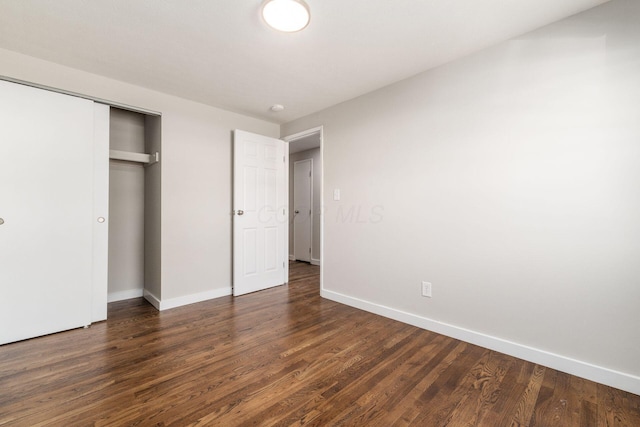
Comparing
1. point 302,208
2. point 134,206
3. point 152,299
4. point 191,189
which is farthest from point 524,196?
point 302,208

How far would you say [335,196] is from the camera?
330 cm

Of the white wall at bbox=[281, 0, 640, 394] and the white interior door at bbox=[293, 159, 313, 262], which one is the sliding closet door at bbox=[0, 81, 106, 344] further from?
the white interior door at bbox=[293, 159, 313, 262]

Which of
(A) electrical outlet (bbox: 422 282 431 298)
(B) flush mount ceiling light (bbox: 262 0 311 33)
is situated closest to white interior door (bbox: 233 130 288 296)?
(B) flush mount ceiling light (bbox: 262 0 311 33)

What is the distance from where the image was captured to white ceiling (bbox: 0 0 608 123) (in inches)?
67.2

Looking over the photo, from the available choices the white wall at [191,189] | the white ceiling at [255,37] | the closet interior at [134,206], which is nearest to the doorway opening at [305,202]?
the white wall at [191,189]

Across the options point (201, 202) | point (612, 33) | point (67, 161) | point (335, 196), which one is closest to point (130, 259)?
point (201, 202)

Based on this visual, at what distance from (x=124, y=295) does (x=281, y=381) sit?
2.66 meters

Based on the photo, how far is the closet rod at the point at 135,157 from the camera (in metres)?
2.90

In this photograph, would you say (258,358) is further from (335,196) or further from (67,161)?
(67,161)

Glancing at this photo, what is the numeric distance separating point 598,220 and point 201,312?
3388 mm

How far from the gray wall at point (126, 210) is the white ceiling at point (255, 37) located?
2.54 ft

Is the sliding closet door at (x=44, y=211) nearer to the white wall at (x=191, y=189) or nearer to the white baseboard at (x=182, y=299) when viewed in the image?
the white wall at (x=191, y=189)

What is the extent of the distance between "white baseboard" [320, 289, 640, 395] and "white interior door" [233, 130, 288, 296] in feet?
5.13

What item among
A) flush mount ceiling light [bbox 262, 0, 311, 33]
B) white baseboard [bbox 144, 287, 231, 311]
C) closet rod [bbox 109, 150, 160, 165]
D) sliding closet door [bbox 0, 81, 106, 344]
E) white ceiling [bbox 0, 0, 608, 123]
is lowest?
white baseboard [bbox 144, 287, 231, 311]
